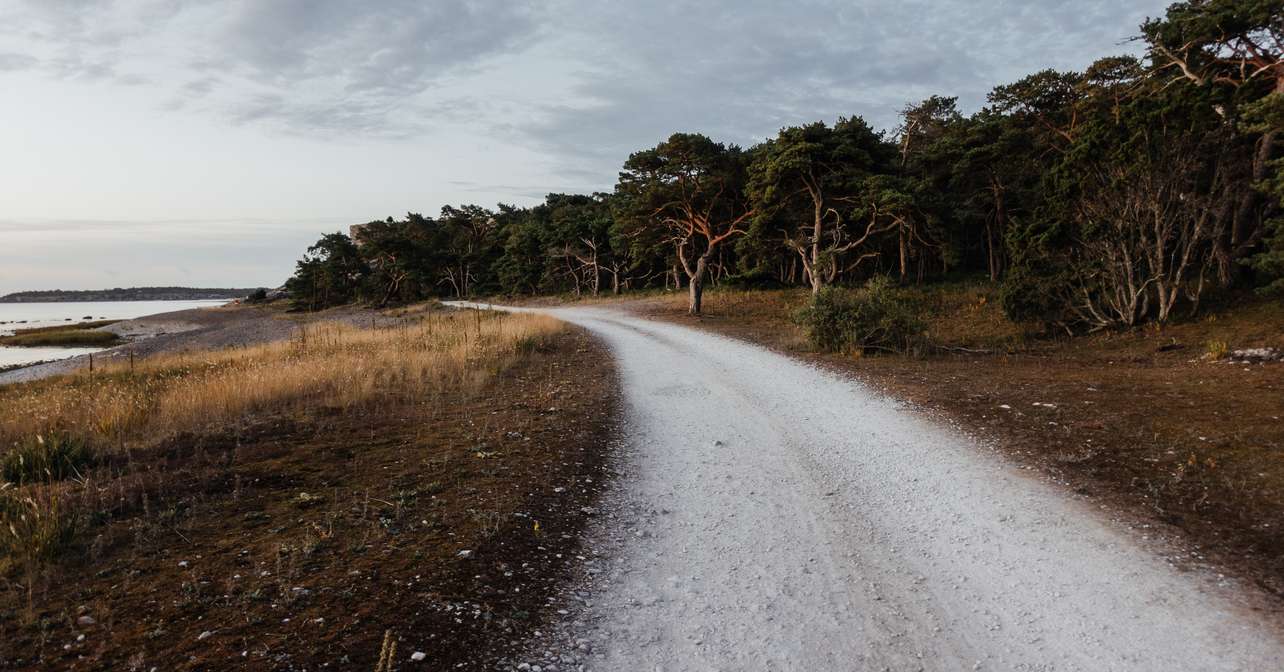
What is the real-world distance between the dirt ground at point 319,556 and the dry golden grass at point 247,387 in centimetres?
170

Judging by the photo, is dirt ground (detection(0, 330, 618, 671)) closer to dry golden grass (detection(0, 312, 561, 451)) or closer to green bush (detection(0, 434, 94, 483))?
green bush (detection(0, 434, 94, 483))

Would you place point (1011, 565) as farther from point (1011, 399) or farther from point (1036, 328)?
point (1036, 328)

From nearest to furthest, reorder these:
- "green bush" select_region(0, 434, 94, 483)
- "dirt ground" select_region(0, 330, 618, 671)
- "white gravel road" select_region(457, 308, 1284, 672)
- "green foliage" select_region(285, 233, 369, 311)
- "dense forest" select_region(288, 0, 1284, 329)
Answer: "dirt ground" select_region(0, 330, 618, 671)
"white gravel road" select_region(457, 308, 1284, 672)
"green bush" select_region(0, 434, 94, 483)
"dense forest" select_region(288, 0, 1284, 329)
"green foliage" select_region(285, 233, 369, 311)

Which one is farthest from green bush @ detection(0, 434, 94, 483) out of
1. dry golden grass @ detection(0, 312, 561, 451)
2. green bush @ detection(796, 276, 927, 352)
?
green bush @ detection(796, 276, 927, 352)

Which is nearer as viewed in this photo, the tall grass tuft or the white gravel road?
the white gravel road

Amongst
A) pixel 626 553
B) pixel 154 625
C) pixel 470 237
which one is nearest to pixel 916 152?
pixel 626 553

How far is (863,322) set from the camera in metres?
15.1

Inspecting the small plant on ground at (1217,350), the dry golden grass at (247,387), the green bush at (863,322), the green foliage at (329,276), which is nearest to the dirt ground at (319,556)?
the dry golden grass at (247,387)

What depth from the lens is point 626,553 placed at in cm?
478

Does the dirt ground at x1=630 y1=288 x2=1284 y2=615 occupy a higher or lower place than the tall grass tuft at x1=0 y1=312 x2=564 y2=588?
lower

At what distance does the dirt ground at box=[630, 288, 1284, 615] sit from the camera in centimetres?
494

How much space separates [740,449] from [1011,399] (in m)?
5.07

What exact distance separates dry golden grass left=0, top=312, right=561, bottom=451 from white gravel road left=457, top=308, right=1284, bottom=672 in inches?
252

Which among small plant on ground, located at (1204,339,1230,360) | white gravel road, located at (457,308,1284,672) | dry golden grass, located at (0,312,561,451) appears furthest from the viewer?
small plant on ground, located at (1204,339,1230,360)
